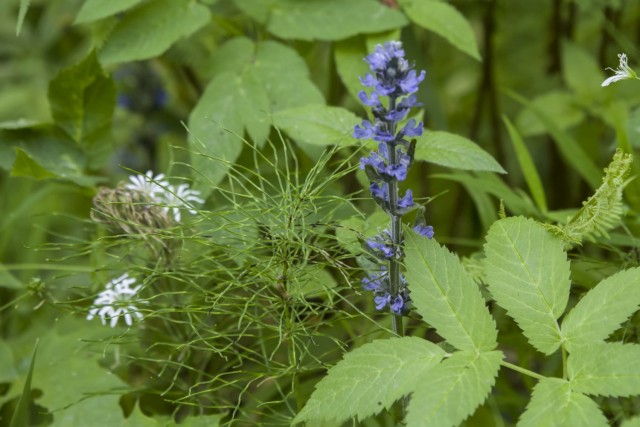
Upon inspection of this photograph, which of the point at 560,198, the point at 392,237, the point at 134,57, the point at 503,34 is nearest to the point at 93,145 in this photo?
the point at 134,57

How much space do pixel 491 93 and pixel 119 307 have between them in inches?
44.9

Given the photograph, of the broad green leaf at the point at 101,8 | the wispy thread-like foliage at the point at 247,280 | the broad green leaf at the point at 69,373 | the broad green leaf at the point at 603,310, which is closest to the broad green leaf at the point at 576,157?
the wispy thread-like foliage at the point at 247,280

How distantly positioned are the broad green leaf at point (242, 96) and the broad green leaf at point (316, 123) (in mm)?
69

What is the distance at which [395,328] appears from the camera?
0.99 meters

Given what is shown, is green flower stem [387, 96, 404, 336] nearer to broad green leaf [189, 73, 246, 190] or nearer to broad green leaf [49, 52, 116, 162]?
broad green leaf [189, 73, 246, 190]

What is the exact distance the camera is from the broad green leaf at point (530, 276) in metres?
0.90

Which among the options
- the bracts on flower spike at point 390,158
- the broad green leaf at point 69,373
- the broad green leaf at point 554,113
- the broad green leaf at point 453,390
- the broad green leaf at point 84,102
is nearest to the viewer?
the broad green leaf at point 453,390

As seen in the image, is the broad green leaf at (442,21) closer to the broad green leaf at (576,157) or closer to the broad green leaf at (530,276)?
the broad green leaf at (576,157)

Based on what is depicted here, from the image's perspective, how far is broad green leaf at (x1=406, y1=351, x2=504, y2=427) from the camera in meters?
0.77

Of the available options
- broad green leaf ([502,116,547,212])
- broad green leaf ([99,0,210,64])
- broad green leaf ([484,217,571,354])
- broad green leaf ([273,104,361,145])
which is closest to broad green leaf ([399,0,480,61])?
broad green leaf ([502,116,547,212])

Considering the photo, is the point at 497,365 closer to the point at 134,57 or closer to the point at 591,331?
the point at 591,331

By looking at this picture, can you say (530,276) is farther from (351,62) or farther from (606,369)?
(351,62)

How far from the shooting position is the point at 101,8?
1.30 meters

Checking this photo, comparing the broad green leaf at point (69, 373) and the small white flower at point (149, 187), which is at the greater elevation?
the small white flower at point (149, 187)
